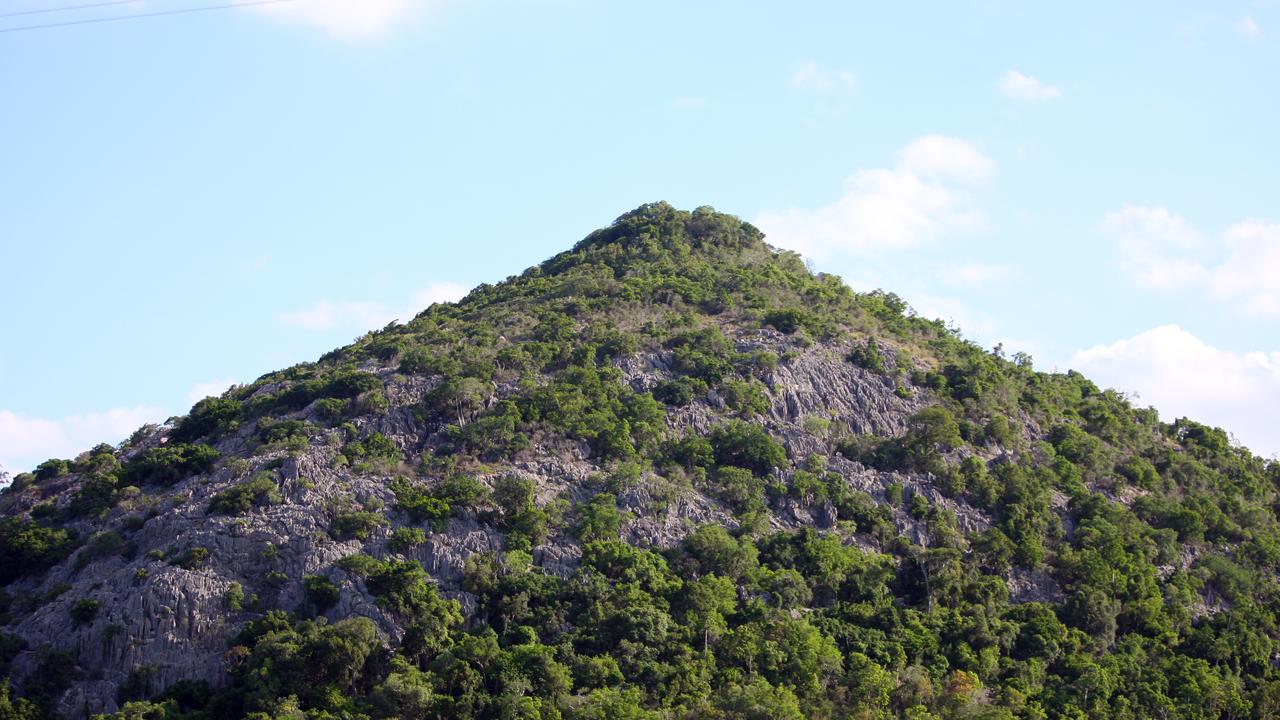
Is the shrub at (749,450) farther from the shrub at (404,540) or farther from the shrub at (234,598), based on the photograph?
the shrub at (234,598)

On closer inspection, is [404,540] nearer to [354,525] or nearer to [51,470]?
[354,525]

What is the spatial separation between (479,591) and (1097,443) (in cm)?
4127

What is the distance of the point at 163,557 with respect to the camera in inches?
2464

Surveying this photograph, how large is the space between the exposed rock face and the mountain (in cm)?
17

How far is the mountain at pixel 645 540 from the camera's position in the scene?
5834 cm

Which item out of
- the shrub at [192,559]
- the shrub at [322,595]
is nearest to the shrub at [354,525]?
the shrub at [322,595]

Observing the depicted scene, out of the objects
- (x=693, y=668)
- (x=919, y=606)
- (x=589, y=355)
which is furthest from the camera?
(x=589, y=355)

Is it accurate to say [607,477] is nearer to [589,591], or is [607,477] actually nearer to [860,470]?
[589,591]

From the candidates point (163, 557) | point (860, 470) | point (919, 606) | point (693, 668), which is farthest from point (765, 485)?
point (163, 557)

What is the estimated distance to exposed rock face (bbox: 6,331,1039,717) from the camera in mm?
58594

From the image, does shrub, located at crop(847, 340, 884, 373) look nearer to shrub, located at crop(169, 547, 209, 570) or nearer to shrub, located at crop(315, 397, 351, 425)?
shrub, located at crop(315, 397, 351, 425)

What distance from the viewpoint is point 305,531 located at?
211 ft

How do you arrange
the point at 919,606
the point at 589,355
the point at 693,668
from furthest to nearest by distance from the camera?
the point at 589,355
the point at 919,606
the point at 693,668

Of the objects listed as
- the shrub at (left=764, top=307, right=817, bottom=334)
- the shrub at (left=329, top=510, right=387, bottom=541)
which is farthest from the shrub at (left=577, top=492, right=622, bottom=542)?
the shrub at (left=764, top=307, right=817, bottom=334)
